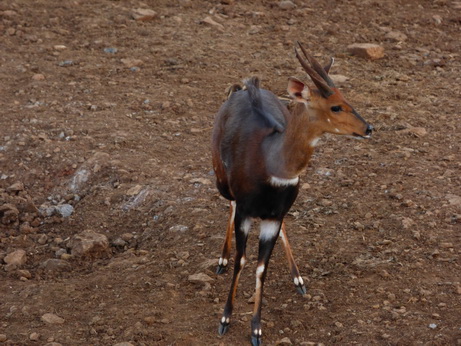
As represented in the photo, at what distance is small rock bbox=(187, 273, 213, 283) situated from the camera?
678 cm

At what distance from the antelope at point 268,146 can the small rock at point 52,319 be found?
4.16 feet

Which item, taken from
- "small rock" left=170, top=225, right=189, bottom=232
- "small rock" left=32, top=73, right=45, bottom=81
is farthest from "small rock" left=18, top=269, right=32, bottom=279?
"small rock" left=32, top=73, right=45, bottom=81

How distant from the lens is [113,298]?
6629 millimetres

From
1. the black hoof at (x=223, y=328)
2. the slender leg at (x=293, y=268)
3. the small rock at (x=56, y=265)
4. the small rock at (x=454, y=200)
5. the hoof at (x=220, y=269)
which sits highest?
the small rock at (x=454, y=200)

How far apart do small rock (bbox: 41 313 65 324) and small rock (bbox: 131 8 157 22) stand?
665 cm

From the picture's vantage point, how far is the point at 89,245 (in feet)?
24.0

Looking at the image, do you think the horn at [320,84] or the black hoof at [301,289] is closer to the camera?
the horn at [320,84]

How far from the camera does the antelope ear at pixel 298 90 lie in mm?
5414

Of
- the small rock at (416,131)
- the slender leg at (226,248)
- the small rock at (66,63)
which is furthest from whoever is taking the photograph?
the small rock at (66,63)

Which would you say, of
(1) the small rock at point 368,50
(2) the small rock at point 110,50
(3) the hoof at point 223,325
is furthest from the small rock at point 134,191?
(1) the small rock at point 368,50

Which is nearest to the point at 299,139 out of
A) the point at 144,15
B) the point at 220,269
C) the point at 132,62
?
the point at 220,269

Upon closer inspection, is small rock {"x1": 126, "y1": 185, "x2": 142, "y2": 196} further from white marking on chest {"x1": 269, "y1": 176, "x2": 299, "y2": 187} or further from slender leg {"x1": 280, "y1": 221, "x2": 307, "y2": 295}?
white marking on chest {"x1": 269, "y1": 176, "x2": 299, "y2": 187}

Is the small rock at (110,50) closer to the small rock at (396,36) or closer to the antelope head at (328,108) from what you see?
the small rock at (396,36)

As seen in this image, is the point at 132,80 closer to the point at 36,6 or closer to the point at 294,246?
the point at 36,6
